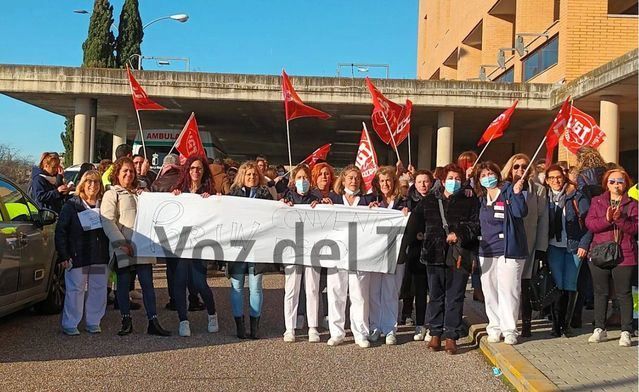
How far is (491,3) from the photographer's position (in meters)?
29.4

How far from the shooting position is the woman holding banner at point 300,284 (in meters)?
7.62

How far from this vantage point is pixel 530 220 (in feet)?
24.4

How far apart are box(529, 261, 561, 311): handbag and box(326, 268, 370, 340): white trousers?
1.88m

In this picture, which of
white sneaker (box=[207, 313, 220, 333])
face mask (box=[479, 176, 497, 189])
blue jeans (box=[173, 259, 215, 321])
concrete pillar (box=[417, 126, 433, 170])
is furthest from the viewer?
concrete pillar (box=[417, 126, 433, 170])

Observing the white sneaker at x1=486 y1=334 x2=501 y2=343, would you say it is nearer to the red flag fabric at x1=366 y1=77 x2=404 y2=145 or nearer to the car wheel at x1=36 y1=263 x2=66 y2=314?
the car wheel at x1=36 y1=263 x2=66 y2=314

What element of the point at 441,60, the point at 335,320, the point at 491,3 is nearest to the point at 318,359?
the point at 335,320

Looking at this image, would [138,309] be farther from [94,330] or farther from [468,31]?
[468,31]

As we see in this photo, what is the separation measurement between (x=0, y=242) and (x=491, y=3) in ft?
86.6

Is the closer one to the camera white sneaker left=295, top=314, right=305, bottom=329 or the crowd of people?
the crowd of people

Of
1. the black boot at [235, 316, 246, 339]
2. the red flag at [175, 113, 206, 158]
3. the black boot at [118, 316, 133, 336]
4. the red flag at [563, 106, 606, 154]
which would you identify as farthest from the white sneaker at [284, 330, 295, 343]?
the red flag at [563, 106, 606, 154]

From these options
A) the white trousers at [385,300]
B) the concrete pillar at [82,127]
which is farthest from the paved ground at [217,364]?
the concrete pillar at [82,127]

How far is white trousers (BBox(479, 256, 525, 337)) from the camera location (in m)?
7.21

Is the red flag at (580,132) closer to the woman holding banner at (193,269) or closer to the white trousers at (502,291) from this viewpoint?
the white trousers at (502,291)

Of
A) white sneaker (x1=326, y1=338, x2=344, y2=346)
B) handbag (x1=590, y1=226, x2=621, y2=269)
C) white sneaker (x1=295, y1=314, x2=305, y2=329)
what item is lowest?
white sneaker (x1=326, y1=338, x2=344, y2=346)
